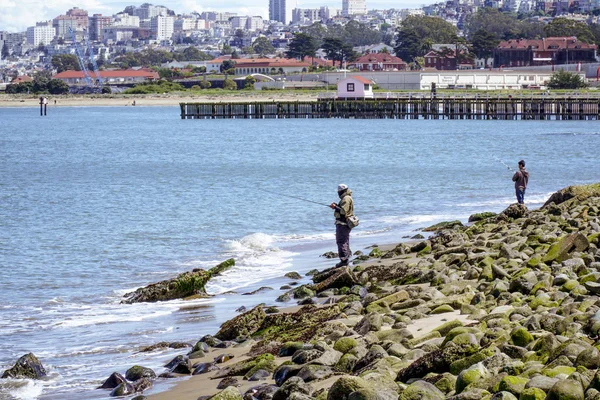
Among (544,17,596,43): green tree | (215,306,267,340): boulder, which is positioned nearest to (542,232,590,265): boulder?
(215,306,267,340): boulder

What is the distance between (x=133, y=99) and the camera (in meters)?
138

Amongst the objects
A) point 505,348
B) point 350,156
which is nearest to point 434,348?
point 505,348

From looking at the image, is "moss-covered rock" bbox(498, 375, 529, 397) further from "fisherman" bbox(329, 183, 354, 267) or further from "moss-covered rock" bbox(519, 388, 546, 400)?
"fisherman" bbox(329, 183, 354, 267)

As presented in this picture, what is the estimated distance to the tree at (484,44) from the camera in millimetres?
144125

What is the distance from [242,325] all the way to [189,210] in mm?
16729

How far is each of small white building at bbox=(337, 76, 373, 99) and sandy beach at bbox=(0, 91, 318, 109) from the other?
103ft

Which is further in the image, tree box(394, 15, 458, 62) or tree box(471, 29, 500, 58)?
tree box(394, 15, 458, 62)

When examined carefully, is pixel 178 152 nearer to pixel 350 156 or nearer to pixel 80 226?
pixel 350 156

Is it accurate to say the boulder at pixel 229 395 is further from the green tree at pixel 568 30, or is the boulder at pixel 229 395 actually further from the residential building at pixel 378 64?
the green tree at pixel 568 30

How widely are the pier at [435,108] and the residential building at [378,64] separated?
4467 cm

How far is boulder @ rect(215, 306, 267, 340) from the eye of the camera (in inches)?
452

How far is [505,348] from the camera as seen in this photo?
25.0 ft

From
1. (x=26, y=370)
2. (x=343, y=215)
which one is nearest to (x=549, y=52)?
(x=343, y=215)

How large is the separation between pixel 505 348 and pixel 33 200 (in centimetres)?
2693
